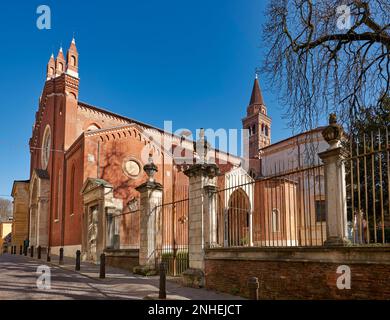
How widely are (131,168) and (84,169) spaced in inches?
141

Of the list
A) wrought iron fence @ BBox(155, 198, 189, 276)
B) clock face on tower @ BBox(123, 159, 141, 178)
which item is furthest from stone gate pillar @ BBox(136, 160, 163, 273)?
clock face on tower @ BBox(123, 159, 141, 178)

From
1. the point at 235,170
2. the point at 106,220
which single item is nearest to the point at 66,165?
the point at 106,220

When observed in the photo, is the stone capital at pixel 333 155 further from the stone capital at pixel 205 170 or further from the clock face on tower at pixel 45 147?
the clock face on tower at pixel 45 147

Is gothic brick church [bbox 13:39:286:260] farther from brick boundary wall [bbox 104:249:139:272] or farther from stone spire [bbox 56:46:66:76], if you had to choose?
brick boundary wall [bbox 104:249:139:272]

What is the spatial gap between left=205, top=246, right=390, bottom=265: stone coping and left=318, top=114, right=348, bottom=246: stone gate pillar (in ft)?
0.77

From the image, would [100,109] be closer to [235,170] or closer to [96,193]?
[235,170]

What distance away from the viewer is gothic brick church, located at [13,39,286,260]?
20.4 meters

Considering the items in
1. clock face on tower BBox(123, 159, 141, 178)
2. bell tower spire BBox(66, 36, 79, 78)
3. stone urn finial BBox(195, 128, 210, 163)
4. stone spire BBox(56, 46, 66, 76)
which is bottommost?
stone urn finial BBox(195, 128, 210, 163)

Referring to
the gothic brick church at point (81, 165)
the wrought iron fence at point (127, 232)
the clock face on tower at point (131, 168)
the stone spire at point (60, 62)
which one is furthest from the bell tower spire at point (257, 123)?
the wrought iron fence at point (127, 232)

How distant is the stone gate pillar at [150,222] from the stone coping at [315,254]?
4682 millimetres

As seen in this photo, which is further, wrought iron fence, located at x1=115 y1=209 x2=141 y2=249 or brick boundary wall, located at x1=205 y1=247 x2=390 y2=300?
wrought iron fence, located at x1=115 y1=209 x2=141 y2=249

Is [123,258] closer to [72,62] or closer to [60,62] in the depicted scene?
[72,62]

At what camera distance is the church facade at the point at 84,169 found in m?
19.2

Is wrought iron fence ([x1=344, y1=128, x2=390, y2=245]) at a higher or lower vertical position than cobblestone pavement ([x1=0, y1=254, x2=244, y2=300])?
higher
